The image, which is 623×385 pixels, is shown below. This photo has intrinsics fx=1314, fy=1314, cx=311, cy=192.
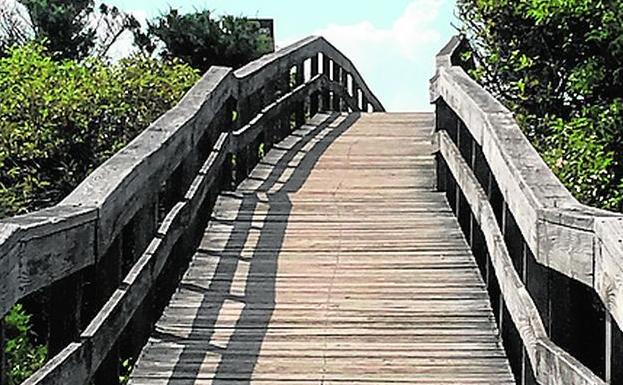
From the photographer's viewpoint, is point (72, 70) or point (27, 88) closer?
point (27, 88)

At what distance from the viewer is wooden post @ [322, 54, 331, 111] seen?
15156 mm

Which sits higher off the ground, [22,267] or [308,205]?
[22,267]

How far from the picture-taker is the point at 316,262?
7.02 m

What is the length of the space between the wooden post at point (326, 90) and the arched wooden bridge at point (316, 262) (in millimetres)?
4889

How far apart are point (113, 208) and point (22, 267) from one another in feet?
3.49

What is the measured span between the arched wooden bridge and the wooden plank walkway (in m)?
0.01

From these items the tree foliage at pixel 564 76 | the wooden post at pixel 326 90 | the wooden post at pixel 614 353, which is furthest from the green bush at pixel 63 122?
the wooden post at pixel 614 353

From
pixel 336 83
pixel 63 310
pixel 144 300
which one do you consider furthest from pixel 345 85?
pixel 63 310

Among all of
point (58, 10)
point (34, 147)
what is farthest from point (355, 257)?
point (58, 10)

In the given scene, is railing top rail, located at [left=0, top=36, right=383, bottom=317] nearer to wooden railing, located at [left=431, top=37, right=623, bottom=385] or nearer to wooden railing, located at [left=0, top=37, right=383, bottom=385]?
wooden railing, located at [left=0, top=37, right=383, bottom=385]

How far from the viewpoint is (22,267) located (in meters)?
3.43

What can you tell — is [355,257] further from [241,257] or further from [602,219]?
[602,219]

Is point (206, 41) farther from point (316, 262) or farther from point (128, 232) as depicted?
point (128, 232)

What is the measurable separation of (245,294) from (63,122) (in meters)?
7.19
